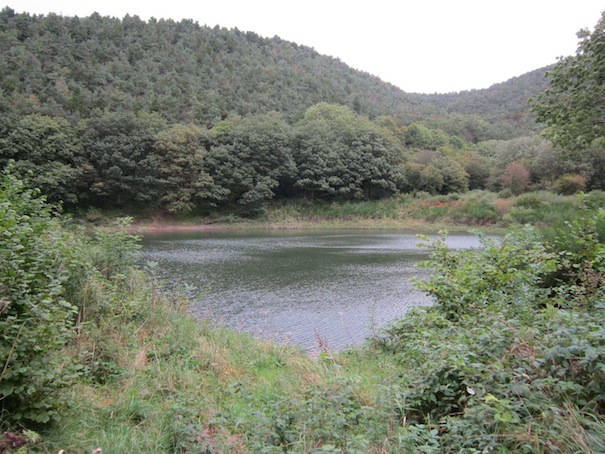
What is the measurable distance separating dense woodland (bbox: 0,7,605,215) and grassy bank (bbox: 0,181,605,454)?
1578 cm

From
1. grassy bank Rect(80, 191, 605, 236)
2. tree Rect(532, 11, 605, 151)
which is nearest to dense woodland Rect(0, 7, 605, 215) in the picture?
grassy bank Rect(80, 191, 605, 236)

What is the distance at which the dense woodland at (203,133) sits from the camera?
1560 inches

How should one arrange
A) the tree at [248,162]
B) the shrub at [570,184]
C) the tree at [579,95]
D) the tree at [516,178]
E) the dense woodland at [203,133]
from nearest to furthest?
the tree at [579,95] < the dense woodland at [203,133] < the tree at [248,162] < the shrub at [570,184] < the tree at [516,178]

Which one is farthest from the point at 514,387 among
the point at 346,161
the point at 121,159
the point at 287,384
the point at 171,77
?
the point at 171,77

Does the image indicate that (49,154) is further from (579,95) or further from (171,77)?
(579,95)

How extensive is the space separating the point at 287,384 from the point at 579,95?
573 inches

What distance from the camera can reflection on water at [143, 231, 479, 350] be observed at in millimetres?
10297

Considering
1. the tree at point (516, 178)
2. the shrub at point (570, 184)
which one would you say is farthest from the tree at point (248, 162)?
the shrub at point (570, 184)

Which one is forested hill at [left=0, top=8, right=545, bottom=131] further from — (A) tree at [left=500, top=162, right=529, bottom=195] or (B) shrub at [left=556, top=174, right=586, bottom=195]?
(B) shrub at [left=556, top=174, right=586, bottom=195]

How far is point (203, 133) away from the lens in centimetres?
4534

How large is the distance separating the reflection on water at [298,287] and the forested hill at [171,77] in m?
31.8

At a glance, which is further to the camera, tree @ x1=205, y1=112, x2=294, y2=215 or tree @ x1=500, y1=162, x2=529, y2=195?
tree @ x1=500, y1=162, x2=529, y2=195

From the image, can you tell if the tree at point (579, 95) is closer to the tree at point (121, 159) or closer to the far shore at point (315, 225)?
the far shore at point (315, 225)

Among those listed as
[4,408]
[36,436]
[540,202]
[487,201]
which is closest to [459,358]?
[36,436]
